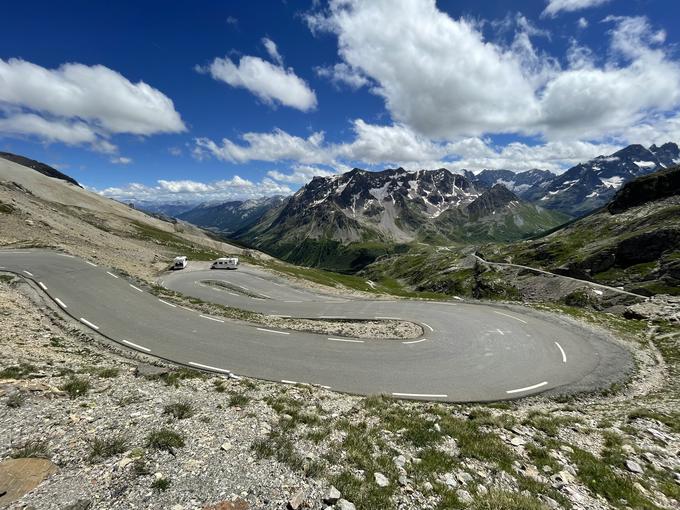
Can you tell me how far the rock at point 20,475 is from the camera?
7.31 m

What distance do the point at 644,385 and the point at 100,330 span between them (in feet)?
122

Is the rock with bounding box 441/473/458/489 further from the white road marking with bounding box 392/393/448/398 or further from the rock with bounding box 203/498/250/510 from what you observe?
the white road marking with bounding box 392/393/448/398

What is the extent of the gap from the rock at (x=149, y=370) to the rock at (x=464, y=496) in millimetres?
14090

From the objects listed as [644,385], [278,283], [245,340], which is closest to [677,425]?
[644,385]

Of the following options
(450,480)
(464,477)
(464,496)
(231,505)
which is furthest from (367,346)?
(231,505)

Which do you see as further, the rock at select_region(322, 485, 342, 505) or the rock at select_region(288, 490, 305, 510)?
the rock at select_region(322, 485, 342, 505)

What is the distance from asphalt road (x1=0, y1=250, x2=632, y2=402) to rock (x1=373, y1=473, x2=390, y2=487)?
8236mm

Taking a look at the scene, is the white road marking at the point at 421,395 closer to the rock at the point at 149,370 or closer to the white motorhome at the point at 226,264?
the rock at the point at 149,370

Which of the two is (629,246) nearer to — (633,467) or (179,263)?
(633,467)

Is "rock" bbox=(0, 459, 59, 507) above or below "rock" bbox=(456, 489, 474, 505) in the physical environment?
below

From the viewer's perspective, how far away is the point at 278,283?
52.0m

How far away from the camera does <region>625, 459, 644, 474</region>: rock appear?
11547mm

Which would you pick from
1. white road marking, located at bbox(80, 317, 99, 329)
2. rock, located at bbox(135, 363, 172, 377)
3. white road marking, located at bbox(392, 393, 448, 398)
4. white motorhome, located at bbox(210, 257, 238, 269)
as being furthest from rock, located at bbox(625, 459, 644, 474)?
white motorhome, located at bbox(210, 257, 238, 269)

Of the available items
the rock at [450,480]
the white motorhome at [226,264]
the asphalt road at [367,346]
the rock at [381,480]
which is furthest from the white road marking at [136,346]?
the white motorhome at [226,264]
